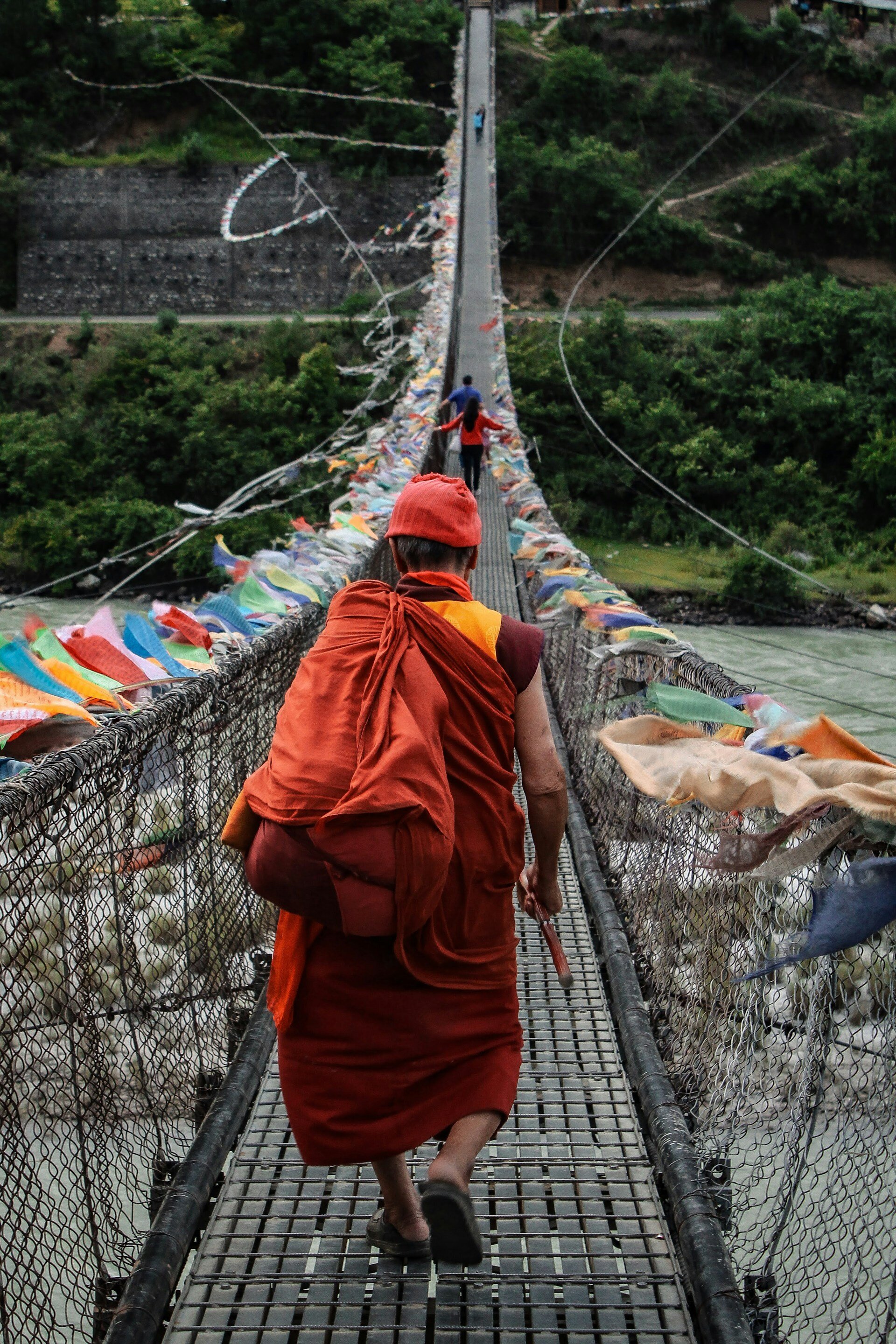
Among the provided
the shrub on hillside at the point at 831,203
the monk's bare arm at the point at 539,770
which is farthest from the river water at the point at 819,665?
the shrub on hillside at the point at 831,203

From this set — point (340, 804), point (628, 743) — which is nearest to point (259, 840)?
point (340, 804)

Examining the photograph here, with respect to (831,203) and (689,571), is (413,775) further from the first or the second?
(831,203)

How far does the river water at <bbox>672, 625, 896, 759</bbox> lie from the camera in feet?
33.2

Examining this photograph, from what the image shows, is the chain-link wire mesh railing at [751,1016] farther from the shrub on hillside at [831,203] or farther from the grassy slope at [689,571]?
the shrub on hillside at [831,203]

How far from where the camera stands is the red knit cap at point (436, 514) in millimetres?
1476

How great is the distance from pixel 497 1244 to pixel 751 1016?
1.65 feet

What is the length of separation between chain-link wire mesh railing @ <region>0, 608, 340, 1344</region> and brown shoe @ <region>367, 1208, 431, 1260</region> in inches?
14.6

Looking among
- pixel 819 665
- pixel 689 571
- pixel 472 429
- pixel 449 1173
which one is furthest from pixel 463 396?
pixel 689 571

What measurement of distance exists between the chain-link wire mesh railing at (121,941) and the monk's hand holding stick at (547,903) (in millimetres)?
572

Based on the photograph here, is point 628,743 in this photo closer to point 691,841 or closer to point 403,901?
point 403,901

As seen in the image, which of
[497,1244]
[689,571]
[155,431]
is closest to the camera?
[497,1244]

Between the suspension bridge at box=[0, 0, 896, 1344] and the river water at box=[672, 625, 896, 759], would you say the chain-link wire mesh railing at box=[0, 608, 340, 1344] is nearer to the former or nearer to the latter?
the suspension bridge at box=[0, 0, 896, 1344]

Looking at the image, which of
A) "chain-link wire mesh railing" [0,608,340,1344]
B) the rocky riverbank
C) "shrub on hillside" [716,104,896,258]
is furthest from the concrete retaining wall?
"chain-link wire mesh railing" [0,608,340,1344]

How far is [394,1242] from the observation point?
154 centimetres
